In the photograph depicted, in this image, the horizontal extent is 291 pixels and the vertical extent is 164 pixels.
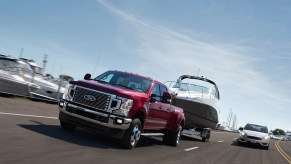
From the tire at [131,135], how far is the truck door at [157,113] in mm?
752

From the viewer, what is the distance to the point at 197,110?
18094 millimetres

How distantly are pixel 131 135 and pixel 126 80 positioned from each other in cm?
184

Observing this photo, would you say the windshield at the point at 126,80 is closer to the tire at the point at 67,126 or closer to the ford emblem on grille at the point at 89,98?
the ford emblem on grille at the point at 89,98

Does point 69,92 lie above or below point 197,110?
below

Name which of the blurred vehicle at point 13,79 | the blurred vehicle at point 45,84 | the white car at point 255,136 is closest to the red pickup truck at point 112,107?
the blurred vehicle at point 13,79

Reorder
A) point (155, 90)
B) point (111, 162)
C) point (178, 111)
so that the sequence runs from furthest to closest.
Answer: point (178, 111) < point (155, 90) < point (111, 162)

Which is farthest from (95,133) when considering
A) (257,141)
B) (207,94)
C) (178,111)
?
(257,141)

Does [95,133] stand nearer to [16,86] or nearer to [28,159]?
[28,159]

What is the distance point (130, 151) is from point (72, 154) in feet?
7.95

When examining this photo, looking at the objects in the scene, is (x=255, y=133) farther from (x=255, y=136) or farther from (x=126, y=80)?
(x=126, y=80)

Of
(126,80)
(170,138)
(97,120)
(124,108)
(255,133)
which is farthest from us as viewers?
(255,133)

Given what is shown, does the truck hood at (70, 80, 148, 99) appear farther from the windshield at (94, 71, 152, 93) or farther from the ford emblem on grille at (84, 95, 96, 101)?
the windshield at (94, 71, 152, 93)

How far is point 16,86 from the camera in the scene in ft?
63.3

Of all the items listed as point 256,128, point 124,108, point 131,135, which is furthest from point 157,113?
point 256,128
